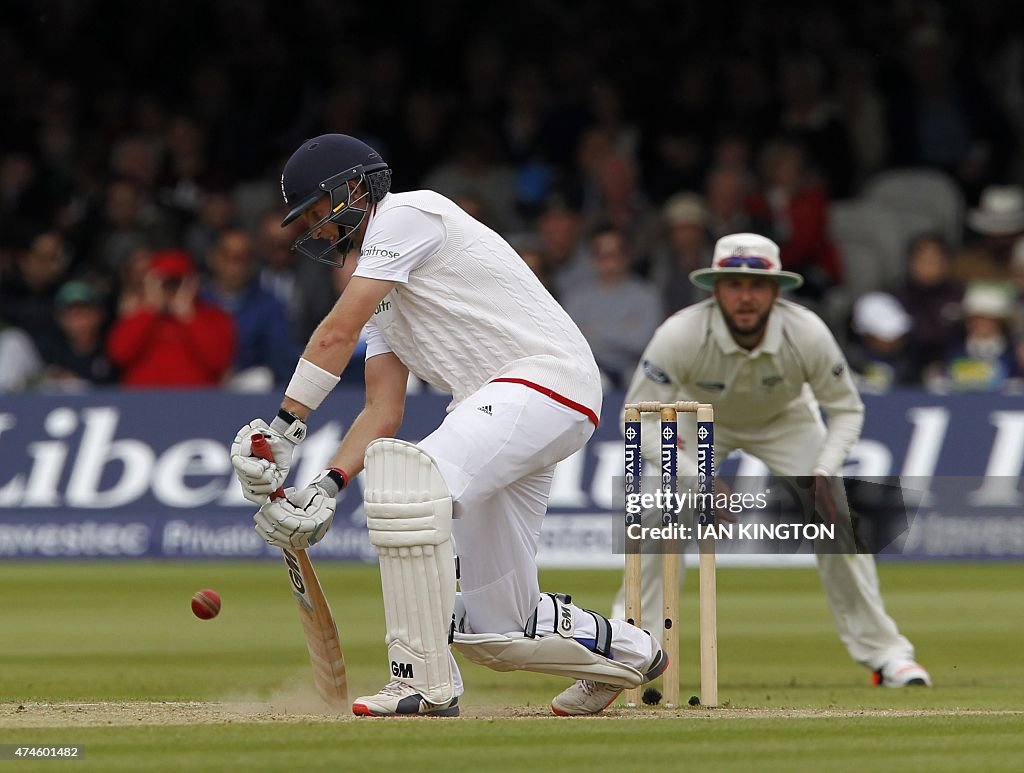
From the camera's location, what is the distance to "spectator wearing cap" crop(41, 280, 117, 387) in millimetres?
13328

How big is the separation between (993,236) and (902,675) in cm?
780

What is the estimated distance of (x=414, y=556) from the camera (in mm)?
5215

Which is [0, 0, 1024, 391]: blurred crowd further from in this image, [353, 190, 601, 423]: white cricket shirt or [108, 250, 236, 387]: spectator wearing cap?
[353, 190, 601, 423]: white cricket shirt

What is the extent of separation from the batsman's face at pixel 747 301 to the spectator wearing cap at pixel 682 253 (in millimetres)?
5457

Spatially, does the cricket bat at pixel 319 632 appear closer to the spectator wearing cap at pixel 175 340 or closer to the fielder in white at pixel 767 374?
the fielder in white at pixel 767 374

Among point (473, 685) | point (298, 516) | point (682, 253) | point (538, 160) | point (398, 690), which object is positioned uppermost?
point (538, 160)

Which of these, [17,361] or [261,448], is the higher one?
[17,361]

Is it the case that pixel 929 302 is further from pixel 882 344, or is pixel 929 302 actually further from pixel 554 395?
pixel 554 395

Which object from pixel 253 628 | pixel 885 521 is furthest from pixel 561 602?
pixel 253 628

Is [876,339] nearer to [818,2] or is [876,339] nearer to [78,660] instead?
[818,2]

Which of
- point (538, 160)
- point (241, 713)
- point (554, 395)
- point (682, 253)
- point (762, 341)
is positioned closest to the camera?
point (554, 395)

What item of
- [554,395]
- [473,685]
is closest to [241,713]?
[554,395]

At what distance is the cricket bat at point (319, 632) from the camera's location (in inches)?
230

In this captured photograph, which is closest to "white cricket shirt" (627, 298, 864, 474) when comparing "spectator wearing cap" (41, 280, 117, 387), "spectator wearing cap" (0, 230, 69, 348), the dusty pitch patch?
the dusty pitch patch
